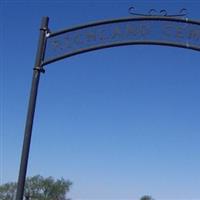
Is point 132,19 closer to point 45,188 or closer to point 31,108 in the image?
point 31,108

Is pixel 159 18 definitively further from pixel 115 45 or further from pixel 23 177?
pixel 23 177

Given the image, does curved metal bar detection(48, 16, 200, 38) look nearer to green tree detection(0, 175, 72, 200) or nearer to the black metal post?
the black metal post

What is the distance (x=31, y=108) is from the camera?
8.90 meters

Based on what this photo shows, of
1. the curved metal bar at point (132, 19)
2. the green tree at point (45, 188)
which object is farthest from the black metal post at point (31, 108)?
the green tree at point (45, 188)

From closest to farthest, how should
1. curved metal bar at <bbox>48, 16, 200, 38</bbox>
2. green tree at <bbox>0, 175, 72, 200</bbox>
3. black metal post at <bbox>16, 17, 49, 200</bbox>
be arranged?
black metal post at <bbox>16, 17, 49, 200</bbox> < curved metal bar at <bbox>48, 16, 200, 38</bbox> < green tree at <bbox>0, 175, 72, 200</bbox>

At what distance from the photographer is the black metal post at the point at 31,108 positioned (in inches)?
335

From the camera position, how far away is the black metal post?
8500 mm

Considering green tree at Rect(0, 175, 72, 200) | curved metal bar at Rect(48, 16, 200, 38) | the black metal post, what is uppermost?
green tree at Rect(0, 175, 72, 200)

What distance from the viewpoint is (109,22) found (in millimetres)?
9336

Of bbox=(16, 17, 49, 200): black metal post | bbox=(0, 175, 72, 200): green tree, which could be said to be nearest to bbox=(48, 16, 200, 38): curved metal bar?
bbox=(16, 17, 49, 200): black metal post

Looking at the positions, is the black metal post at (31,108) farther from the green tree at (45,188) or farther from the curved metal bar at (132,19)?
the green tree at (45,188)

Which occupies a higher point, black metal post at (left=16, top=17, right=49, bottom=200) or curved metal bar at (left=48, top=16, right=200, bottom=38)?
curved metal bar at (left=48, top=16, right=200, bottom=38)

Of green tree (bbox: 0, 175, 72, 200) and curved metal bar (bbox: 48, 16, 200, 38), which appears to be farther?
green tree (bbox: 0, 175, 72, 200)

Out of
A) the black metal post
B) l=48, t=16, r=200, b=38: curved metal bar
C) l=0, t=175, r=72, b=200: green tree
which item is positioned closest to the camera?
the black metal post
